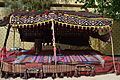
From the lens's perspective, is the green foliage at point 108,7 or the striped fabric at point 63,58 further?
the green foliage at point 108,7

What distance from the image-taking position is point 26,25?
1074 centimetres

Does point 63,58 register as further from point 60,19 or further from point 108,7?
point 108,7

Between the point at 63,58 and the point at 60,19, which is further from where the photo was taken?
the point at 63,58

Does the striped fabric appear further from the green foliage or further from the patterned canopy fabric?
the green foliage

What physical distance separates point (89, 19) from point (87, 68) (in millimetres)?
1588

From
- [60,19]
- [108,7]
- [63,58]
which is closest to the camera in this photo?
[60,19]

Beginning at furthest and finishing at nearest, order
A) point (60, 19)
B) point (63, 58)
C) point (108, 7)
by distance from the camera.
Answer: point (108, 7) → point (63, 58) → point (60, 19)

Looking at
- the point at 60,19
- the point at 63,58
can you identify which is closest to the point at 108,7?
the point at 63,58

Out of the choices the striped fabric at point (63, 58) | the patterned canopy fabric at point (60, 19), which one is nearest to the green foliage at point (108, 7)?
the striped fabric at point (63, 58)

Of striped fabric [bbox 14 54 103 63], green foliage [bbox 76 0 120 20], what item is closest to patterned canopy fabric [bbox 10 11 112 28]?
striped fabric [bbox 14 54 103 63]

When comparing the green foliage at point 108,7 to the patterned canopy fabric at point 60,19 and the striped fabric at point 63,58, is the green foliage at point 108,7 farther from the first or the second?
the patterned canopy fabric at point 60,19

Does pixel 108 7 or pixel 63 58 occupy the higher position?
pixel 108 7

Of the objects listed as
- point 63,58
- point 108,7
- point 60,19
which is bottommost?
point 63,58

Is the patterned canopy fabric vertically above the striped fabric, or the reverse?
the patterned canopy fabric
